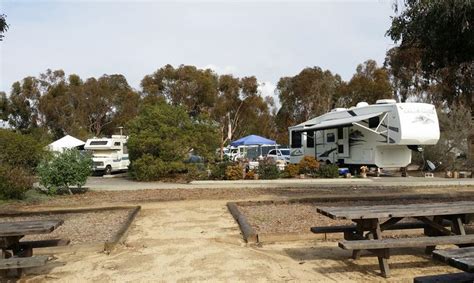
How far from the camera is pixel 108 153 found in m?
24.4

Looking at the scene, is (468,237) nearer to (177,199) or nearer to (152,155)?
(177,199)

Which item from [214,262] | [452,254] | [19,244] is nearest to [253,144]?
[214,262]

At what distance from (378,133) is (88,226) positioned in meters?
12.8

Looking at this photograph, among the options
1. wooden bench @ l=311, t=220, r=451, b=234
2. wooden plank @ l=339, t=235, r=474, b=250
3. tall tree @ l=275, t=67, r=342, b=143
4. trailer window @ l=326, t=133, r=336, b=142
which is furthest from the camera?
tall tree @ l=275, t=67, r=342, b=143

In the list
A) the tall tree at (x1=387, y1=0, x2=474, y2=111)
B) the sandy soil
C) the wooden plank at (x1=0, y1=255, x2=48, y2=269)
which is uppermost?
the tall tree at (x1=387, y1=0, x2=474, y2=111)

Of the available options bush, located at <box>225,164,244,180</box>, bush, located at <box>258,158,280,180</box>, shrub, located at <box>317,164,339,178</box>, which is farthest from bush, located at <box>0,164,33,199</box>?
shrub, located at <box>317,164,339,178</box>

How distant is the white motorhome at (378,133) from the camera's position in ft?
57.8

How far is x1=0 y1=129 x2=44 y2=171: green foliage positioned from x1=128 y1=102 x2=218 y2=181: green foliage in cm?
459

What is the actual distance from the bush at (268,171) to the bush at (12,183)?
8.44 metres

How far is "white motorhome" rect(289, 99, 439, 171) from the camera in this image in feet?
57.8

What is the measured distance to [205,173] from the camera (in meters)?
18.4

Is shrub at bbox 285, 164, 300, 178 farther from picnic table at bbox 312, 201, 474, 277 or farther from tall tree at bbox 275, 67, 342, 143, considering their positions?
tall tree at bbox 275, 67, 342, 143

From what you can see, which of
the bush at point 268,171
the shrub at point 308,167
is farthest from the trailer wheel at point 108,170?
the shrub at point 308,167

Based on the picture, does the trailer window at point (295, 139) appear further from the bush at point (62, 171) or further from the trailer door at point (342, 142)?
the bush at point (62, 171)
